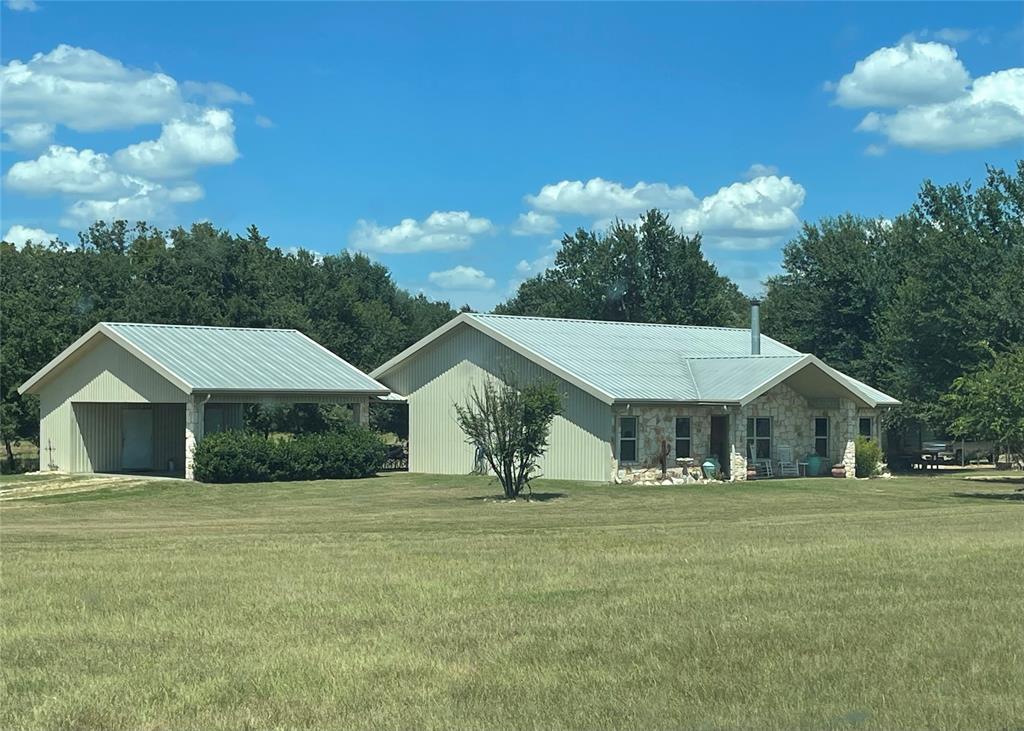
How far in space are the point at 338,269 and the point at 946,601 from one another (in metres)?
72.6

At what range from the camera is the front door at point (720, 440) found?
39.0 m

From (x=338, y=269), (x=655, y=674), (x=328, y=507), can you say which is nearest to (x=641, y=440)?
(x=328, y=507)

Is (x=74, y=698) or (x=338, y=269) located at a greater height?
(x=338, y=269)

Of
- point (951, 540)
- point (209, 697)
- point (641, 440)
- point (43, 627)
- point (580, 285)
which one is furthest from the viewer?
point (580, 285)

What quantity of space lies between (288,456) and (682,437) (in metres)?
11.3

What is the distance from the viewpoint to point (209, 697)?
882cm

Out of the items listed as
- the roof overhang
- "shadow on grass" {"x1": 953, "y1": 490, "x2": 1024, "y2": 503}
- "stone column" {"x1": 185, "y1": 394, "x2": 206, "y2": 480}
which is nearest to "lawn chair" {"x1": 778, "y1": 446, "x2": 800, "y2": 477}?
"shadow on grass" {"x1": 953, "y1": 490, "x2": 1024, "y2": 503}

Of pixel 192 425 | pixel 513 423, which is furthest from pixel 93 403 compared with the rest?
pixel 513 423

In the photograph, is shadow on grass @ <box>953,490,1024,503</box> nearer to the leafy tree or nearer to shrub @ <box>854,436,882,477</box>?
shrub @ <box>854,436,882,477</box>

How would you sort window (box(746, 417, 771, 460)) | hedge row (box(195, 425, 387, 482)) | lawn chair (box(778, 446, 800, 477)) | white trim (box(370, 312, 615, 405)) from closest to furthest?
white trim (box(370, 312, 615, 405)), hedge row (box(195, 425, 387, 482)), window (box(746, 417, 771, 460)), lawn chair (box(778, 446, 800, 477))

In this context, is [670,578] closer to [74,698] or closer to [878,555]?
[878,555]

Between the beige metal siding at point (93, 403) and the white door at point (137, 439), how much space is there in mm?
189

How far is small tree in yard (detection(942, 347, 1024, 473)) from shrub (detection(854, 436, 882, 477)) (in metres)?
9.25

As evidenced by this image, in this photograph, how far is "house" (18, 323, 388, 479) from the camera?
37188 mm
